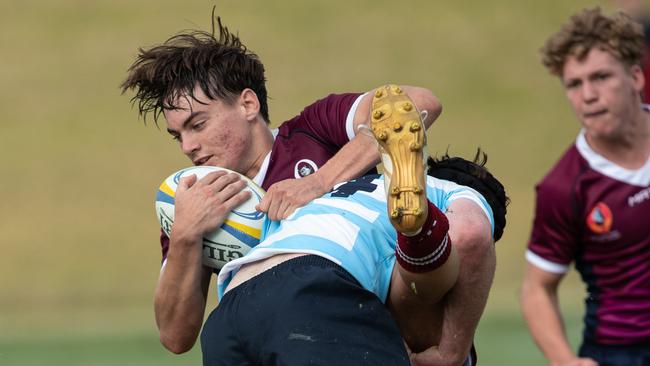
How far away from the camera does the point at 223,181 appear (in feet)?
17.2

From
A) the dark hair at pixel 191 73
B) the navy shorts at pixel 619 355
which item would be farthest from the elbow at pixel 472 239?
the dark hair at pixel 191 73

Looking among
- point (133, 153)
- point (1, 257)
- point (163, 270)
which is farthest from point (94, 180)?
point (163, 270)

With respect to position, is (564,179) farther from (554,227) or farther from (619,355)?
(619,355)

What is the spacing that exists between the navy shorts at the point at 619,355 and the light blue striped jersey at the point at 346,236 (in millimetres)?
877

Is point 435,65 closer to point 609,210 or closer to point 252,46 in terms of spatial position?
point 252,46

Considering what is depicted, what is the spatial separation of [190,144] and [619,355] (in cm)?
192

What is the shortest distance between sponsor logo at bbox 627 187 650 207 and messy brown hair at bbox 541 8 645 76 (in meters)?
0.52

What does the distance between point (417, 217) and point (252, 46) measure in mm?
20883

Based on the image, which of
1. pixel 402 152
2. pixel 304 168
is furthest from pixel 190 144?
pixel 402 152

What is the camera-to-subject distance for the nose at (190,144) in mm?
5621

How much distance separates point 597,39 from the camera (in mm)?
5477

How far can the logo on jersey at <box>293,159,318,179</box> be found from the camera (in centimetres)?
564

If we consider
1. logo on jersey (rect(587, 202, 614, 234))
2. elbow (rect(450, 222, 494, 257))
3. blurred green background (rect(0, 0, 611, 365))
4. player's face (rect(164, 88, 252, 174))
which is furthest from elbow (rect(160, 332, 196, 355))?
blurred green background (rect(0, 0, 611, 365))

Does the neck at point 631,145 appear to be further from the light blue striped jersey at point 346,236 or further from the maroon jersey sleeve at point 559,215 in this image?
the light blue striped jersey at point 346,236
